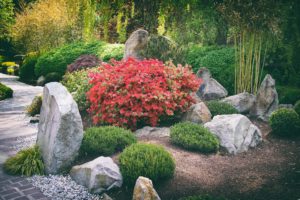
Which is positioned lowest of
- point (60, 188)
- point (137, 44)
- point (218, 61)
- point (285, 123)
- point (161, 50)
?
point (60, 188)

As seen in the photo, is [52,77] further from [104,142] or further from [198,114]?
[104,142]

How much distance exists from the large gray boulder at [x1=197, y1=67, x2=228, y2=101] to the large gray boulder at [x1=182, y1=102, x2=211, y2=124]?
220 cm

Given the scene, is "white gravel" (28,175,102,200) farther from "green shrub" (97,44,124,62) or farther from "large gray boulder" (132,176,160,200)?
"green shrub" (97,44,124,62)

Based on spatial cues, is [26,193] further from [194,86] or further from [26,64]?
[26,64]

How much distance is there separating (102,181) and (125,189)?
13.5 inches

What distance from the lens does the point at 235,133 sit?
6367 millimetres

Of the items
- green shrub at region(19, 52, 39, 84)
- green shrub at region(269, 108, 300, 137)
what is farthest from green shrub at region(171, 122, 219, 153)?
green shrub at region(19, 52, 39, 84)

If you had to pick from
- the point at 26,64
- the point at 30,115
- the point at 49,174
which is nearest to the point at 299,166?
the point at 49,174

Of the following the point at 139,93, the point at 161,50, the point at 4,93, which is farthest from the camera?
the point at 4,93

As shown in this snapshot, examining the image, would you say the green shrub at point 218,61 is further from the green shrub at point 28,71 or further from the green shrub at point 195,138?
the green shrub at point 28,71

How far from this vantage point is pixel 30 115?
9594 millimetres

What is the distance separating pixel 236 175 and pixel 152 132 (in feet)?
7.08

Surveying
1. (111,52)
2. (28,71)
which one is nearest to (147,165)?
(111,52)

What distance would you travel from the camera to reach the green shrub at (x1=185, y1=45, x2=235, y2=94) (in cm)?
1062
